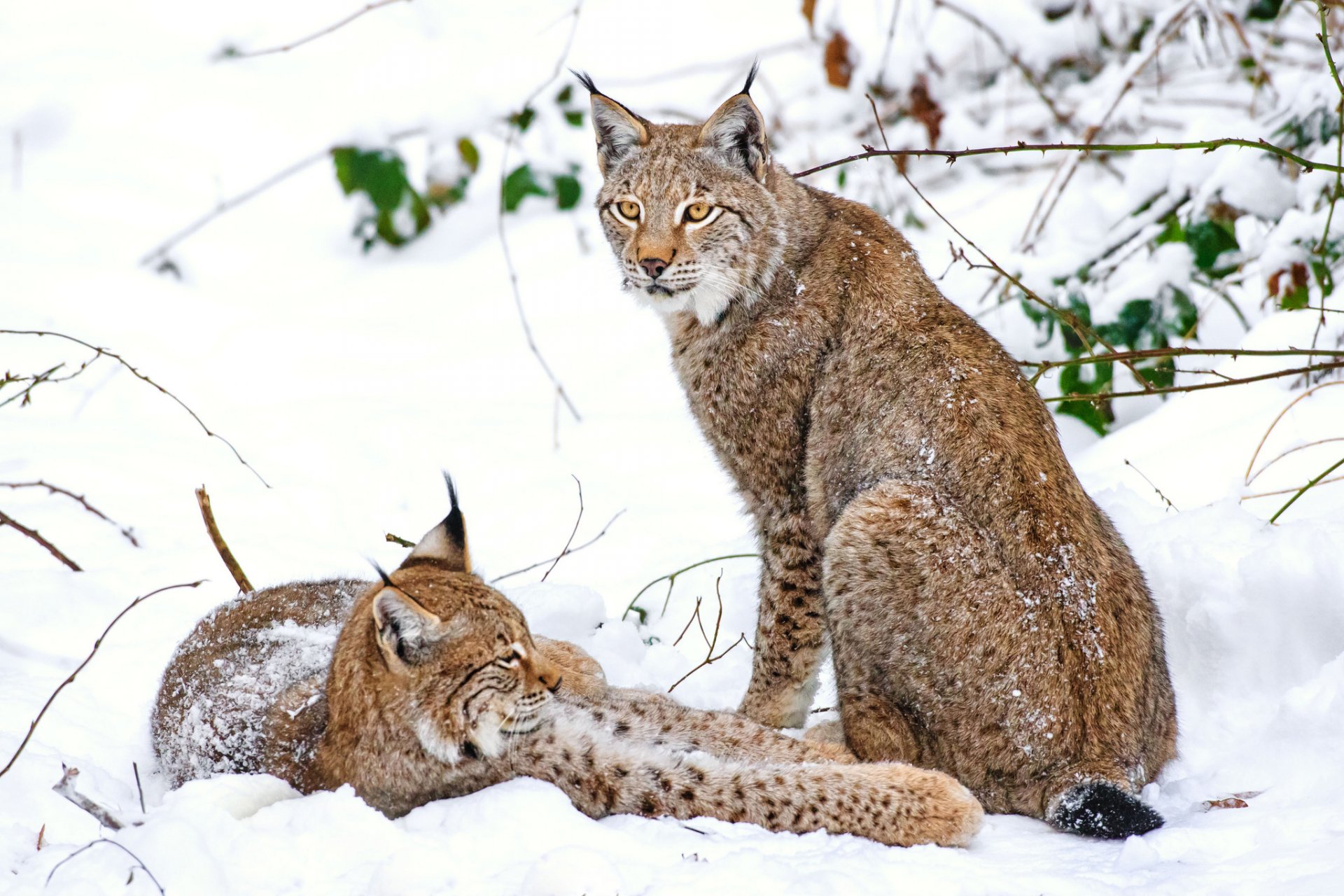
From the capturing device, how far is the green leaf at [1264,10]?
29.8 feet

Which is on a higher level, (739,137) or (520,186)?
(520,186)

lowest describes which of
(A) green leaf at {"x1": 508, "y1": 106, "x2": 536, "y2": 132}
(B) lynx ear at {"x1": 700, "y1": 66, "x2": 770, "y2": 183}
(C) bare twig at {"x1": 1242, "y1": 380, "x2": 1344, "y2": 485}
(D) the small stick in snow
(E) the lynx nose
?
(D) the small stick in snow

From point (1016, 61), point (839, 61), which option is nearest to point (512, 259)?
point (839, 61)

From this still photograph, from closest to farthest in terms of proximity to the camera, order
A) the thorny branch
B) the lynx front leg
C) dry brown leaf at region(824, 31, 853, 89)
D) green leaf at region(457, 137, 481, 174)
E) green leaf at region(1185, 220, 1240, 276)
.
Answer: the lynx front leg
the thorny branch
green leaf at region(1185, 220, 1240, 276)
green leaf at region(457, 137, 481, 174)
dry brown leaf at region(824, 31, 853, 89)

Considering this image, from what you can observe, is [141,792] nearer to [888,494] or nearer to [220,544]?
[220,544]

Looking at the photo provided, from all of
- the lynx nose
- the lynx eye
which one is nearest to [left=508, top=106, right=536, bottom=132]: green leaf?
the lynx eye

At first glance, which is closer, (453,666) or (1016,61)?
(453,666)

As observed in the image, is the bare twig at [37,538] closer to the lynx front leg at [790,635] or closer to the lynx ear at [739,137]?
the lynx front leg at [790,635]

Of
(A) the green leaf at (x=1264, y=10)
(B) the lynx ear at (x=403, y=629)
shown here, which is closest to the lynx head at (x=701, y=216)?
(B) the lynx ear at (x=403, y=629)

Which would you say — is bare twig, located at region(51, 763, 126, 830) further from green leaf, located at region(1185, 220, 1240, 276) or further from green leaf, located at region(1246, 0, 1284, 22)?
green leaf, located at region(1246, 0, 1284, 22)

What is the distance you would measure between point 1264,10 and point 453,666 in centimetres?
830

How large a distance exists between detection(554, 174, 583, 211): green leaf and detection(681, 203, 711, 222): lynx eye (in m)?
4.78

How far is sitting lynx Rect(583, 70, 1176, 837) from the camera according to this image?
339 cm

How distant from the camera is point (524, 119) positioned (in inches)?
333
